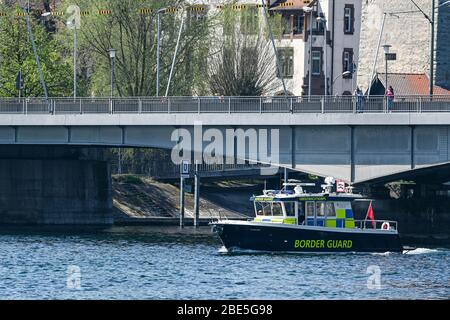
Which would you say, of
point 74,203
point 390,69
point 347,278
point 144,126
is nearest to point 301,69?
point 390,69

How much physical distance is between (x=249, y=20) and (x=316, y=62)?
15.0 meters

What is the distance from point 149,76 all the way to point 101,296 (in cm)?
6336

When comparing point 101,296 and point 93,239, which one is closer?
point 101,296

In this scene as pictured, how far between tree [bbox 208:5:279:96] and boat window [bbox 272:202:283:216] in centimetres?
4706

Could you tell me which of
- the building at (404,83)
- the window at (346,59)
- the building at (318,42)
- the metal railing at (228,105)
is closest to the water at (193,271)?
the metal railing at (228,105)

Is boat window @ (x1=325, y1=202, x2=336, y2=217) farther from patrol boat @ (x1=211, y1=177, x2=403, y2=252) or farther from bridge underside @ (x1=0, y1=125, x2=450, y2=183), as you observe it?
bridge underside @ (x1=0, y1=125, x2=450, y2=183)

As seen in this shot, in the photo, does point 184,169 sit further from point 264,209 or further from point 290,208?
point 290,208

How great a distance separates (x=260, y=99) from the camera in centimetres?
9550

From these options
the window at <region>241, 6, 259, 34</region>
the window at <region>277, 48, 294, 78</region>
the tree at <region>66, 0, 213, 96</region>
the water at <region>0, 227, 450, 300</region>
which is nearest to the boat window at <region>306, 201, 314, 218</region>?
the water at <region>0, 227, 450, 300</region>

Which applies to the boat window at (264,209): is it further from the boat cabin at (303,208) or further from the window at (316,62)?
the window at (316,62)

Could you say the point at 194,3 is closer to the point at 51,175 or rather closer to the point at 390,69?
the point at 390,69

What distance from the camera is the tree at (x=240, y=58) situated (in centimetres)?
13425

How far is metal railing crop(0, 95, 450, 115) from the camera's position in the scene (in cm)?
9194

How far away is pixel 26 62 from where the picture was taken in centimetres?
12231
